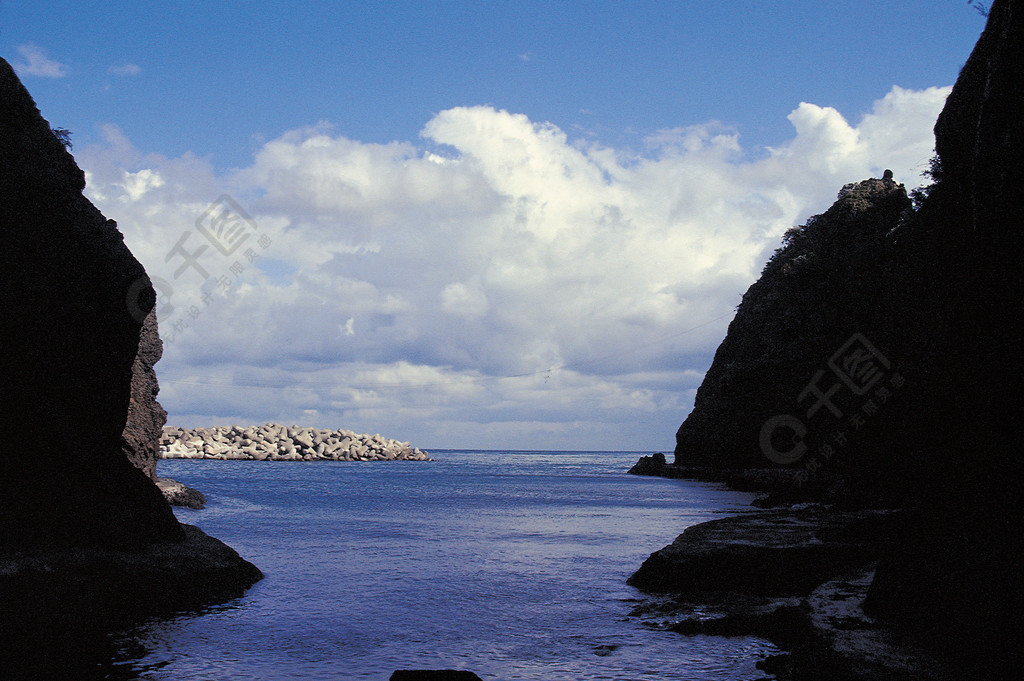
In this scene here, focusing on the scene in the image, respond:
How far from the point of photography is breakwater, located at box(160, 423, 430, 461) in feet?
396

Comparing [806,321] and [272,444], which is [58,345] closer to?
[806,321]

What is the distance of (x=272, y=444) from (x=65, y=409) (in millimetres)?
119115

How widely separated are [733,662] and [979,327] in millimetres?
5393

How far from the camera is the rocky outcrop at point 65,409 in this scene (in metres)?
10.5

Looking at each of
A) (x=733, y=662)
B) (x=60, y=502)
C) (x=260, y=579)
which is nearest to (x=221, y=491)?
(x=260, y=579)

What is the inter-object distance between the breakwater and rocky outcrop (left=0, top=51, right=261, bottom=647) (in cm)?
11380

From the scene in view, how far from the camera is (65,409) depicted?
11492 mm

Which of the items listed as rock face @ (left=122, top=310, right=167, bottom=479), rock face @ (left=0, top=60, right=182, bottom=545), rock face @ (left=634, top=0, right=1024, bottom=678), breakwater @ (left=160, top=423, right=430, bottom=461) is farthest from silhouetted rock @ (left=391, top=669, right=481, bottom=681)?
breakwater @ (left=160, top=423, right=430, bottom=461)

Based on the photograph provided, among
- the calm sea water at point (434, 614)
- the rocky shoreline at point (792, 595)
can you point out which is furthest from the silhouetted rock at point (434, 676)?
the rocky shoreline at point (792, 595)

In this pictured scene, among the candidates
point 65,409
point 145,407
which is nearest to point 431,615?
point 65,409

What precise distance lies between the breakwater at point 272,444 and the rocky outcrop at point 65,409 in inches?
4480

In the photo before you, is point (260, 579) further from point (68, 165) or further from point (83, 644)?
point (68, 165)

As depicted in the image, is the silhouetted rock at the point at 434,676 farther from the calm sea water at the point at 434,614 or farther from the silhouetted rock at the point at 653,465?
the silhouetted rock at the point at 653,465

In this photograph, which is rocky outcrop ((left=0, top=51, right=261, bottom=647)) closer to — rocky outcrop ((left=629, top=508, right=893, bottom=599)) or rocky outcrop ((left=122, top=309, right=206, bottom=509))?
rocky outcrop ((left=629, top=508, right=893, bottom=599))
